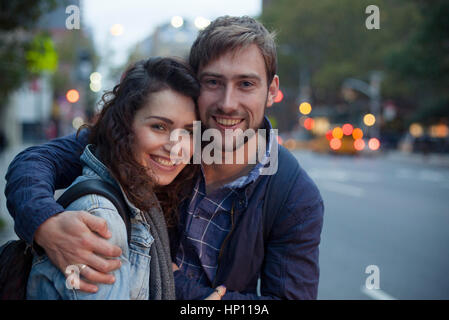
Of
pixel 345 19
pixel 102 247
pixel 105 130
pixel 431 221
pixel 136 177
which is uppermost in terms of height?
pixel 345 19

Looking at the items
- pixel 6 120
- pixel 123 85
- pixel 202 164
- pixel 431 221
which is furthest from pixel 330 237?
pixel 6 120

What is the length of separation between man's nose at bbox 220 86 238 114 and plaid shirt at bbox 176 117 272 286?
33cm

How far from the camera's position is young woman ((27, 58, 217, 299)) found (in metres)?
1.79

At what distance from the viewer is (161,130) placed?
2.24 metres

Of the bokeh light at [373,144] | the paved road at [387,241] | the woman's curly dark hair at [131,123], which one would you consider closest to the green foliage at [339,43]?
→ the bokeh light at [373,144]

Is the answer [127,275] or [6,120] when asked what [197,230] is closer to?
[127,275]

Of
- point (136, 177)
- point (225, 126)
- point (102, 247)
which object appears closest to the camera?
point (102, 247)

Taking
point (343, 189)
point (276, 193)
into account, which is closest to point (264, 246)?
point (276, 193)

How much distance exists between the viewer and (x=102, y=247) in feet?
5.71

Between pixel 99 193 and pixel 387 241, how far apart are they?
717cm

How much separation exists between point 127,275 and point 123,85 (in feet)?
3.01

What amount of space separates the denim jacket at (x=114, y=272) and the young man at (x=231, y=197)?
17 cm

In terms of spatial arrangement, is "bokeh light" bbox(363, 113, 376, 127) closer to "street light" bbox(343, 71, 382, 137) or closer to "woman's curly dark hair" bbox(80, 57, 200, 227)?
"street light" bbox(343, 71, 382, 137)

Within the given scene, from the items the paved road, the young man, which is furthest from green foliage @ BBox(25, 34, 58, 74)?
the paved road
